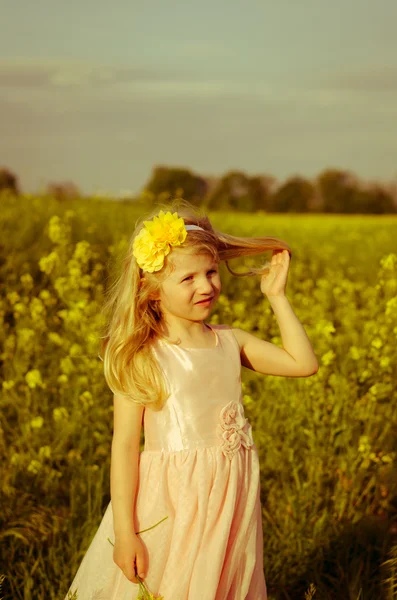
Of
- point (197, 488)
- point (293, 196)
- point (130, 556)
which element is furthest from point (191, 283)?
point (293, 196)

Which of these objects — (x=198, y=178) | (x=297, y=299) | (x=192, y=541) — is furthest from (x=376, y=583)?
(x=198, y=178)

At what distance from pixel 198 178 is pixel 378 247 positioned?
12.8 feet

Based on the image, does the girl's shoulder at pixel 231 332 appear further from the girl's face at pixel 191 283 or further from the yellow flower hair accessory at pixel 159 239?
the yellow flower hair accessory at pixel 159 239

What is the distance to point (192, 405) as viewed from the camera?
7.22 feet

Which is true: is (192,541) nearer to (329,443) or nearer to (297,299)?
(329,443)

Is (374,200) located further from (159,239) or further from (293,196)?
(159,239)

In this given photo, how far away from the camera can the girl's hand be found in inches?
93.7

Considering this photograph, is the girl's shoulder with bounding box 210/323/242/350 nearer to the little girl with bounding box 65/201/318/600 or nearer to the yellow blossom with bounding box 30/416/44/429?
the little girl with bounding box 65/201/318/600

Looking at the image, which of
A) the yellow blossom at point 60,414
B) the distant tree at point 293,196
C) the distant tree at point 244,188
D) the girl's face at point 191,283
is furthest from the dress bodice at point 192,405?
the distant tree at point 293,196

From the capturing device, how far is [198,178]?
1220cm

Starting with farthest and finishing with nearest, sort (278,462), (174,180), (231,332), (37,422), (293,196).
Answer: (293,196), (174,180), (37,422), (278,462), (231,332)

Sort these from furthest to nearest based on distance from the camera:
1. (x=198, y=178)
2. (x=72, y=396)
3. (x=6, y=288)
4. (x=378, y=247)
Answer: (x=198, y=178) → (x=378, y=247) → (x=6, y=288) → (x=72, y=396)

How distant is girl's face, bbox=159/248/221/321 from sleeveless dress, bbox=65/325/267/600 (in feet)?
0.35

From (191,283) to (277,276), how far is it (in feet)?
0.98
